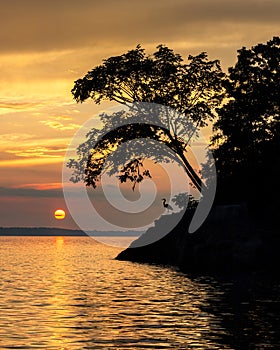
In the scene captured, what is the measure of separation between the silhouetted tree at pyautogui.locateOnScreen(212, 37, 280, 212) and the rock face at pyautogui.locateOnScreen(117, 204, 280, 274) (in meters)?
2.15

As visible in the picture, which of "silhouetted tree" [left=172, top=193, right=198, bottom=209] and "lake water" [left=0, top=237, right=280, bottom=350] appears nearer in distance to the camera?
"lake water" [left=0, top=237, right=280, bottom=350]

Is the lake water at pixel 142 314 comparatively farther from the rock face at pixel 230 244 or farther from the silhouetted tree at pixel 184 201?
the silhouetted tree at pixel 184 201

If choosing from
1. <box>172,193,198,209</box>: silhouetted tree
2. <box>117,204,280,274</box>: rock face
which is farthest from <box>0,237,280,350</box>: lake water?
<box>172,193,198,209</box>: silhouetted tree

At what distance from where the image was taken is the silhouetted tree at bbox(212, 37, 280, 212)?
2372 inches

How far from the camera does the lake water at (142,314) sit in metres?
25.8

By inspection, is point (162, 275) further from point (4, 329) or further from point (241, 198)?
point (4, 329)

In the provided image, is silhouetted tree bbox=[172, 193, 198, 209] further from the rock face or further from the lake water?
the lake water

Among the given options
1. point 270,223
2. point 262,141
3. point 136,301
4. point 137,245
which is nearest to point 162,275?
point 270,223

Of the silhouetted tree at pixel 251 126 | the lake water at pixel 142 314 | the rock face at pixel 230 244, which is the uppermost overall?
the silhouetted tree at pixel 251 126

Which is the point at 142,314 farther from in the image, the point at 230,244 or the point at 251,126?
the point at 251,126

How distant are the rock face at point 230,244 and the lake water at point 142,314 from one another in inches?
219

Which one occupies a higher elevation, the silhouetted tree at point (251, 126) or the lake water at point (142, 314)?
the silhouetted tree at point (251, 126)

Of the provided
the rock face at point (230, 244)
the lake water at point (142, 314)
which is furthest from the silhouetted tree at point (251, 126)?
the lake water at point (142, 314)

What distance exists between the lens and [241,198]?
217 ft
